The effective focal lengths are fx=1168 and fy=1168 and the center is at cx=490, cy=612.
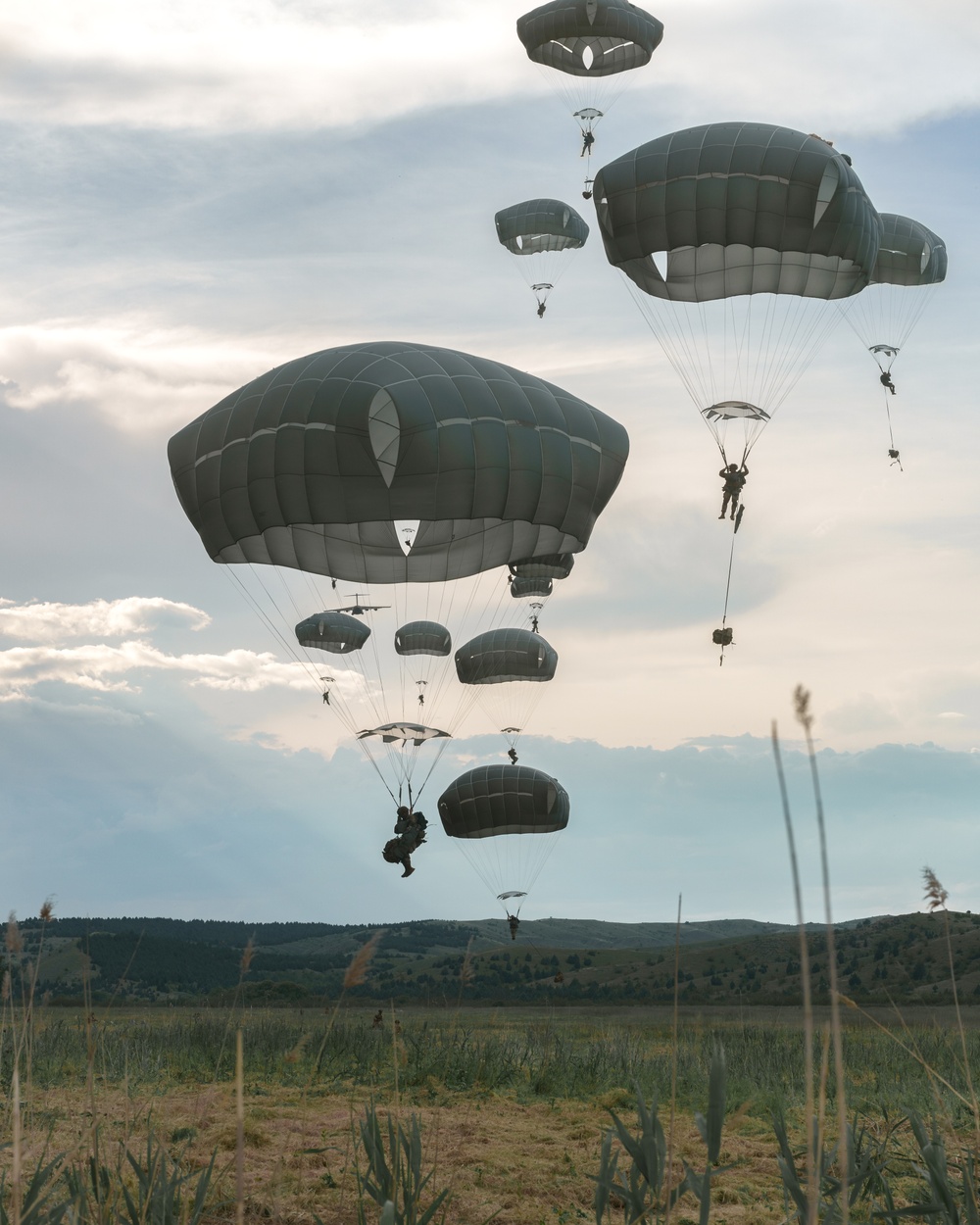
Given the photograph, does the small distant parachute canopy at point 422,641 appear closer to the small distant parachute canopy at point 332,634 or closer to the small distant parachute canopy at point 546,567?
the small distant parachute canopy at point 332,634

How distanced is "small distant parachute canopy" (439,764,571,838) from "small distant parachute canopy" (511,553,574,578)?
7237 millimetres

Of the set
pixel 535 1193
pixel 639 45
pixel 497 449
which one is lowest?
pixel 535 1193

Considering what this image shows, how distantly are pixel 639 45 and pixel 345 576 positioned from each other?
20437 mm

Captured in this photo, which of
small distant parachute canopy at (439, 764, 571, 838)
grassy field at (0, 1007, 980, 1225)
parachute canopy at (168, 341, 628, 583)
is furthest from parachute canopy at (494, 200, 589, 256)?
grassy field at (0, 1007, 980, 1225)

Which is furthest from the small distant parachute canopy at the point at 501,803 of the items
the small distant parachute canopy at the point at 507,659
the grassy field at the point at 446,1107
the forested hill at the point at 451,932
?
the forested hill at the point at 451,932

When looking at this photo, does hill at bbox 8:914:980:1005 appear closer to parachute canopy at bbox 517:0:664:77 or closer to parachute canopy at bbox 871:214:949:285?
parachute canopy at bbox 871:214:949:285

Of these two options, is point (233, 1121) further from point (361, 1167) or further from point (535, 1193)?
point (535, 1193)

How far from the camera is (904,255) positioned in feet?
103

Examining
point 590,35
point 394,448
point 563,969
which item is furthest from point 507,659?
point 563,969

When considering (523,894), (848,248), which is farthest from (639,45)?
(523,894)

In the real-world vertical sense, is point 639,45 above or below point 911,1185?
above

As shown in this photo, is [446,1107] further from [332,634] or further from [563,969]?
[563,969]

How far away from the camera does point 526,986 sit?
83.8 m

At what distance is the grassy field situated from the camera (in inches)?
307
